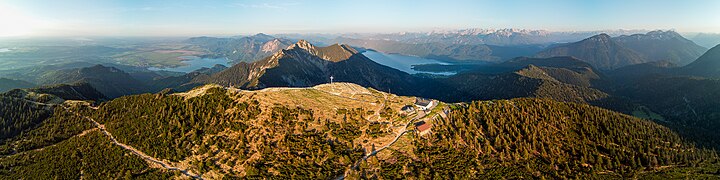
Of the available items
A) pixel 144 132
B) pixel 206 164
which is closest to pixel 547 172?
pixel 206 164

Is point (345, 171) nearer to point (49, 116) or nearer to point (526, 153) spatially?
point (526, 153)

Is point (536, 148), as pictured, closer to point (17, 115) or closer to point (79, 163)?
point (79, 163)

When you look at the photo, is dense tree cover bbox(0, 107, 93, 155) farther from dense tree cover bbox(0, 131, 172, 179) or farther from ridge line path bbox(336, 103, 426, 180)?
ridge line path bbox(336, 103, 426, 180)

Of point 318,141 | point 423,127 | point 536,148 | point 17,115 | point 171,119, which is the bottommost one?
point 536,148

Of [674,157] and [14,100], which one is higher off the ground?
[14,100]

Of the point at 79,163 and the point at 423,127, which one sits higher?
the point at 423,127

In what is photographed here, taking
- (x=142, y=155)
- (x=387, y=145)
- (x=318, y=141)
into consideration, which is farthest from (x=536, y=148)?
(x=142, y=155)

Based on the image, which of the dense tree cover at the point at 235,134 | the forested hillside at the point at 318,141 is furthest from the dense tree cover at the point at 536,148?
the dense tree cover at the point at 235,134

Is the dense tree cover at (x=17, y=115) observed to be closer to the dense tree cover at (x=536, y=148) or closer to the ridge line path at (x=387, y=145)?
the ridge line path at (x=387, y=145)
